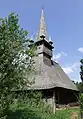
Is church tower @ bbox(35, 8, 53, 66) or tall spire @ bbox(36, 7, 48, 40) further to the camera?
tall spire @ bbox(36, 7, 48, 40)

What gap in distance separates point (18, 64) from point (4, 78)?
240cm

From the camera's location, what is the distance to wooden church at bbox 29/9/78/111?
78.6 ft

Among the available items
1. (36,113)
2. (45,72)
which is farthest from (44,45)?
(36,113)

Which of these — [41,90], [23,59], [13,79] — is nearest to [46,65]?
[41,90]

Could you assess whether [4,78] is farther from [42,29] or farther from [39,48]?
[42,29]

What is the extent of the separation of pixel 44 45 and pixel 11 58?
18.6m

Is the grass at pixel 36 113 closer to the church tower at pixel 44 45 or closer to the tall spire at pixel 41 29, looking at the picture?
the church tower at pixel 44 45

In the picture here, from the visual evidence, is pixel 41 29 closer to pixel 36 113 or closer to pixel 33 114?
pixel 36 113

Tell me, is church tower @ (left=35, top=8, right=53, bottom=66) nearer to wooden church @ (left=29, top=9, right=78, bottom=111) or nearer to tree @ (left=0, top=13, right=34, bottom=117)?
wooden church @ (left=29, top=9, right=78, bottom=111)

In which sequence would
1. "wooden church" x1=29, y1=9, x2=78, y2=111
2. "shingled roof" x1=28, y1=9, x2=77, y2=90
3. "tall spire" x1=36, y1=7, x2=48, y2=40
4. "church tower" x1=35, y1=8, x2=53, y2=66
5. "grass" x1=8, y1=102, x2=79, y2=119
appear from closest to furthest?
"grass" x1=8, y1=102, x2=79, y2=119 < "wooden church" x1=29, y1=9, x2=78, y2=111 < "shingled roof" x1=28, y1=9, x2=77, y2=90 < "church tower" x1=35, y1=8, x2=53, y2=66 < "tall spire" x1=36, y1=7, x2=48, y2=40

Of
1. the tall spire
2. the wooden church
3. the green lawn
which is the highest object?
the tall spire

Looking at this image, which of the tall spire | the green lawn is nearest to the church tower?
the tall spire

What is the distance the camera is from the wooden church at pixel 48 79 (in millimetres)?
23953

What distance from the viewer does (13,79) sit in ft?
42.5
